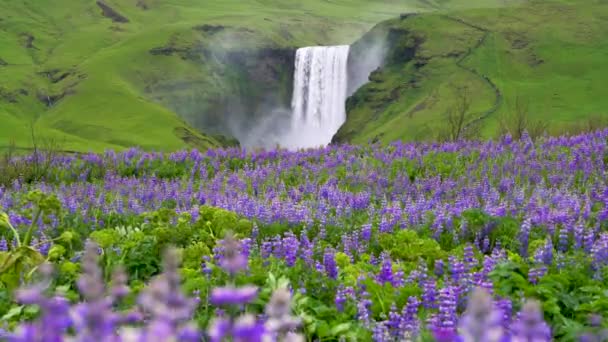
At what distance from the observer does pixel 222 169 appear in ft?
39.7

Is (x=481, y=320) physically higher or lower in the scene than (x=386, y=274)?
higher

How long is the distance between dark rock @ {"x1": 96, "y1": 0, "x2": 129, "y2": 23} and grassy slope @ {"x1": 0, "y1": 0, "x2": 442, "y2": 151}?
123cm

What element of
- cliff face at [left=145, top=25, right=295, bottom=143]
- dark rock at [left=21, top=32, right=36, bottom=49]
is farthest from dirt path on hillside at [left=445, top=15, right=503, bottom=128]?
dark rock at [left=21, top=32, right=36, bottom=49]

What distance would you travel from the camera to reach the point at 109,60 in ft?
293

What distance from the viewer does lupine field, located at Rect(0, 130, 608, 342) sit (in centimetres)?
134

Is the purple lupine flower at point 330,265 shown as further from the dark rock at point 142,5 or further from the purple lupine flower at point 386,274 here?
the dark rock at point 142,5

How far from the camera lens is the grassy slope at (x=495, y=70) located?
57031mm

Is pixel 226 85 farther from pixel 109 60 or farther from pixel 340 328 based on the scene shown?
pixel 340 328

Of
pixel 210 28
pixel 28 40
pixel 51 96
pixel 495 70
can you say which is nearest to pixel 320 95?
pixel 495 70

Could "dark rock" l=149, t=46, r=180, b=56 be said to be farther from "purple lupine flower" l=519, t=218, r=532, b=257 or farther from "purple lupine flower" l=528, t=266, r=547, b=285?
"purple lupine flower" l=528, t=266, r=547, b=285

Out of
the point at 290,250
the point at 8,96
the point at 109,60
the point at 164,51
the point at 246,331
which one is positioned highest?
the point at 246,331

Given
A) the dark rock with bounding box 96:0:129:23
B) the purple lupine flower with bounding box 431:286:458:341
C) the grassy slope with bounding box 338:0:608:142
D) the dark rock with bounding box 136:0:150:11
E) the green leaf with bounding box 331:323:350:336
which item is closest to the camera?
the purple lupine flower with bounding box 431:286:458:341

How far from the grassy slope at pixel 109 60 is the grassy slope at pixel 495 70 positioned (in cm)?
1921

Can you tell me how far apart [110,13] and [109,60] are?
40.8 meters
